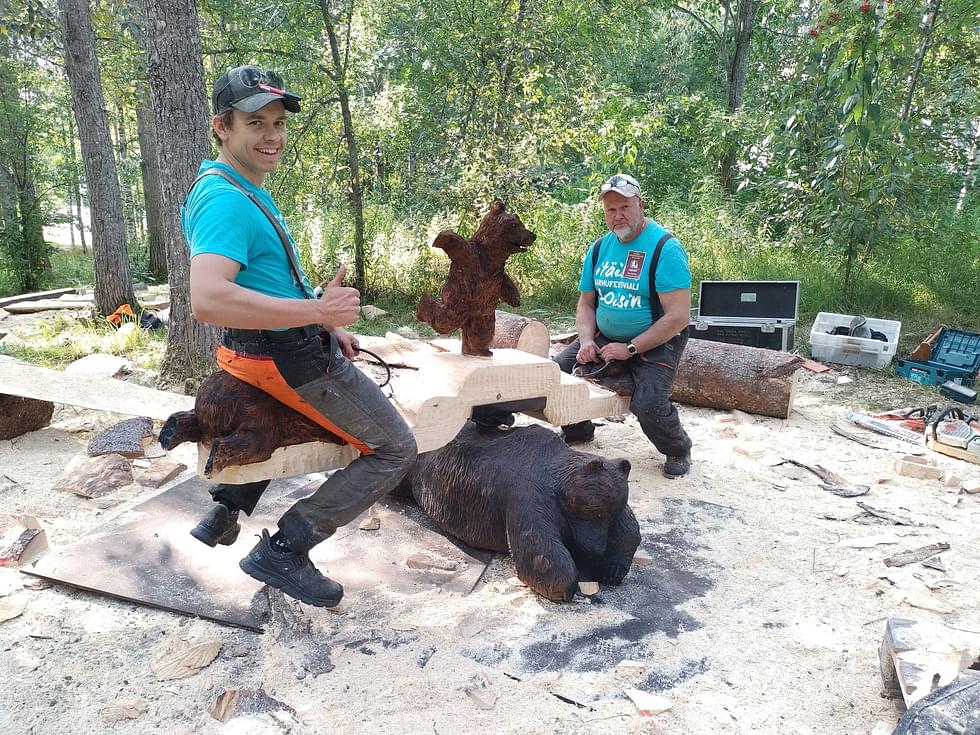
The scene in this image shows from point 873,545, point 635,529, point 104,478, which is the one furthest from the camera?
point 104,478

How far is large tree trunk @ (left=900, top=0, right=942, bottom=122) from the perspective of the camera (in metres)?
6.64

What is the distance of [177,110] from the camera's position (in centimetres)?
490

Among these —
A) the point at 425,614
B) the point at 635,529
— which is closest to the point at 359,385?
the point at 425,614

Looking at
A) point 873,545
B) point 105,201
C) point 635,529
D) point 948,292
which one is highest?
point 105,201

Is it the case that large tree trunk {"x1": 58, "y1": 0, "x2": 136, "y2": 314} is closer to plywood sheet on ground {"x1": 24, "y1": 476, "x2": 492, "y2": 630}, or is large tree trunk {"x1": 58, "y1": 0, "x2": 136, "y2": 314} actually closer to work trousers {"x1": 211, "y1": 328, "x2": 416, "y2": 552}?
plywood sheet on ground {"x1": 24, "y1": 476, "x2": 492, "y2": 630}

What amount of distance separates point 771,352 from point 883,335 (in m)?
1.85

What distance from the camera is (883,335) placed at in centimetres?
627

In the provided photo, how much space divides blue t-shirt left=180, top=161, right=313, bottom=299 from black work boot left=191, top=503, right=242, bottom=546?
0.90m

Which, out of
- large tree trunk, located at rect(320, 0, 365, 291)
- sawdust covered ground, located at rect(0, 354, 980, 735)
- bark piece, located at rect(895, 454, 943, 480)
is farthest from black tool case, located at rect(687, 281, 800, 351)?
large tree trunk, located at rect(320, 0, 365, 291)

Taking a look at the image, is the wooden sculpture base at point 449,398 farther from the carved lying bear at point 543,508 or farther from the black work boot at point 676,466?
the black work boot at point 676,466

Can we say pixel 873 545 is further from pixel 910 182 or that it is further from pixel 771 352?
pixel 910 182

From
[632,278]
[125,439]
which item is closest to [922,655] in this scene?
[632,278]

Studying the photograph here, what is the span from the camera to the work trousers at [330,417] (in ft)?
7.21

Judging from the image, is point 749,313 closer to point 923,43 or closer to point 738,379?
point 738,379
